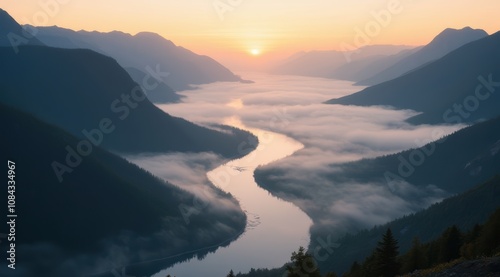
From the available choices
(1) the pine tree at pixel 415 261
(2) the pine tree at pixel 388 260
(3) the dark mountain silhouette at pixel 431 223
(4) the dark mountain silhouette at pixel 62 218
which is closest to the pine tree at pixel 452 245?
(1) the pine tree at pixel 415 261

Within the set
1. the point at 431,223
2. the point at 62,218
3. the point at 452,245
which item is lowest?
the point at 452,245

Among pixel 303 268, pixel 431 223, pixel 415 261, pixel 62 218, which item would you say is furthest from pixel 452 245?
pixel 62 218

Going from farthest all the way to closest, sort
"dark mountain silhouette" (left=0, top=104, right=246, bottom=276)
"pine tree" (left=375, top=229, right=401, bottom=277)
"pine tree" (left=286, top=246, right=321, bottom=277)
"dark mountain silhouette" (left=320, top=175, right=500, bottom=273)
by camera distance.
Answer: "dark mountain silhouette" (left=0, top=104, right=246, bottom=276), "dark mountain silhouette" (left=320, top=175, right=500, bottom=273), "pine tree" (left=286, top=246, right=321, bottom=277), "pine tree" (left=375, top=229, right=401, bottom=277)

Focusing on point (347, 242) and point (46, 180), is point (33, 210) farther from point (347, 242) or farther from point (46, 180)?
point (347, 242)

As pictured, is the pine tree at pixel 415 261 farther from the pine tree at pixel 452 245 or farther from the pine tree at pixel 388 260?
the pine tree at pixel 388 260

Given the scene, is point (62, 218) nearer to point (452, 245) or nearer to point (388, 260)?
point (452, 245)

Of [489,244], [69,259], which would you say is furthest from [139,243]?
[489,244]

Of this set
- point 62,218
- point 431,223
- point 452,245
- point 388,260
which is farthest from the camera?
point 62,218

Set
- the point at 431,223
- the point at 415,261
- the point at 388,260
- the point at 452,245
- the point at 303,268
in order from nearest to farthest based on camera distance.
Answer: the point at 388,260
the point at 303,268
the point at 415,261
the point at 452,245
the point at 431,223

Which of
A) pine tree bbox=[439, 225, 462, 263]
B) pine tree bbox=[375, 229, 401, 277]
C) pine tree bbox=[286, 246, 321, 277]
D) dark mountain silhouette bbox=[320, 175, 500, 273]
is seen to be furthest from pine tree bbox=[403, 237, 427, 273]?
dark mountain silhouette bbox=[320, 175, 500, 273]

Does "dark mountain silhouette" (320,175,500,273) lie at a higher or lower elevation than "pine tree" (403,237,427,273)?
higher

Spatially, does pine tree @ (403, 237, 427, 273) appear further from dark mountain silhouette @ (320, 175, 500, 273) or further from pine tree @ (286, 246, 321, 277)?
dark mountain silhouette @ (320, 175, 500, 273)
